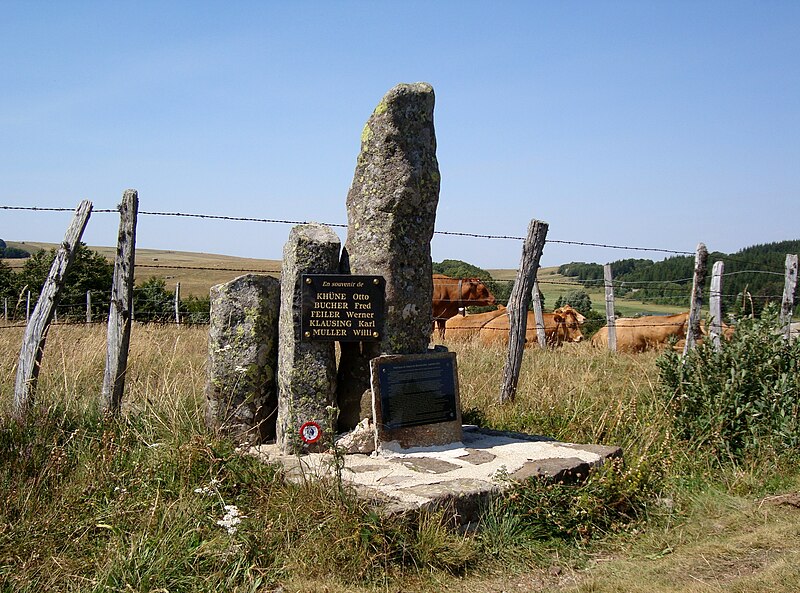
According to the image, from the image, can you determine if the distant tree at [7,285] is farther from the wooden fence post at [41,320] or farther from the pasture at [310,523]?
the wooden fence post at [41,320]

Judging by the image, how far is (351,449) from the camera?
6016 millimetres

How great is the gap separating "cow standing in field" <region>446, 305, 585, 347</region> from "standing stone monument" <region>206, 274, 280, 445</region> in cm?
943

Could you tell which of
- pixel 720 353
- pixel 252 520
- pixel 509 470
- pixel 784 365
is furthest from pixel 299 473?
pixel 784 365

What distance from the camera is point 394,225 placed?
249 inches

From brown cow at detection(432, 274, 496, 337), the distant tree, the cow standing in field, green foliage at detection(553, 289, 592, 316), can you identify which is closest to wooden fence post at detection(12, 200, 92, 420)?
the cow standing in field

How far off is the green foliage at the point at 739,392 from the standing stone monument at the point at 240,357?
4147mm

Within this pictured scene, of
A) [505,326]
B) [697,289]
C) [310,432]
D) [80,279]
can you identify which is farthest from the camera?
[80,279]

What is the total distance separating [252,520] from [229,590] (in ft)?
1.90

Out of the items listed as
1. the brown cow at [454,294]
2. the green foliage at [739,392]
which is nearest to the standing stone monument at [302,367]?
the green foliage at [739,392]

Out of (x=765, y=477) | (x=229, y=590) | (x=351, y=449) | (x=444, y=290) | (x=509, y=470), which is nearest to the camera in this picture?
(x=229, y=590)

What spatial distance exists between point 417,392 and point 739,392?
3.36 meters

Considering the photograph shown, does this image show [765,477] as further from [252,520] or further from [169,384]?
[169,384]

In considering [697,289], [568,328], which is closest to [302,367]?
[697,289]

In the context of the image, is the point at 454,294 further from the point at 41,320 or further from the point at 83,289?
the point at 41,320
